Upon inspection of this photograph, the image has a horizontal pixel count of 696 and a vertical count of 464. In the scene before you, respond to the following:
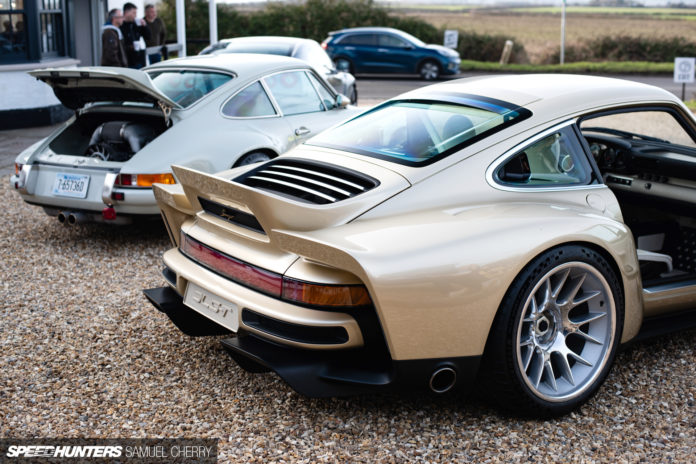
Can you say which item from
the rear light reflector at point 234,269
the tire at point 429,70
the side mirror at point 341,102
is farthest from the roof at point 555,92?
the tire at point 429,70

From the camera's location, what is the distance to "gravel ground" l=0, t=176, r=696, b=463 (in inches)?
120

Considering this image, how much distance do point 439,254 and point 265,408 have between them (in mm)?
1104

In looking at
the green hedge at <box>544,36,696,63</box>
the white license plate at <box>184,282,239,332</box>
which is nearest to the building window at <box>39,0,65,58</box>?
the white license plate at <box>184,282,239,332</box>

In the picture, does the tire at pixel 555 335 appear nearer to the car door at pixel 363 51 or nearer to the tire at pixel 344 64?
the car door at pixel 363 51

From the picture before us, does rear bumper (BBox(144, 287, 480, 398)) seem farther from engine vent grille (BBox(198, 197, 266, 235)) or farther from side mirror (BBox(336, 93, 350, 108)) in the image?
side mirror (BBox(336, 93, 350, 108))

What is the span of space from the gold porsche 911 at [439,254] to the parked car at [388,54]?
18.5 metres

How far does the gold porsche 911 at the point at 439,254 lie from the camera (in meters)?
2.93

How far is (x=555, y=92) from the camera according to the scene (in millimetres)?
3676

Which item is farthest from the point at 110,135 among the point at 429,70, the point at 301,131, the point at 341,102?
the point at 429,70

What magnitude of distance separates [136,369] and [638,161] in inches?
116

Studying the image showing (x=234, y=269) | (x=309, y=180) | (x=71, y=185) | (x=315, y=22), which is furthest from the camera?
(x=315, y=22)

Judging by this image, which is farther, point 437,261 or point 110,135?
point 110,135

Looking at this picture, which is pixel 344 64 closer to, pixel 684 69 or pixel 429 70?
pixel 429 70

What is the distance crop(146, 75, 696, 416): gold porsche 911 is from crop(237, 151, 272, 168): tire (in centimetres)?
212
